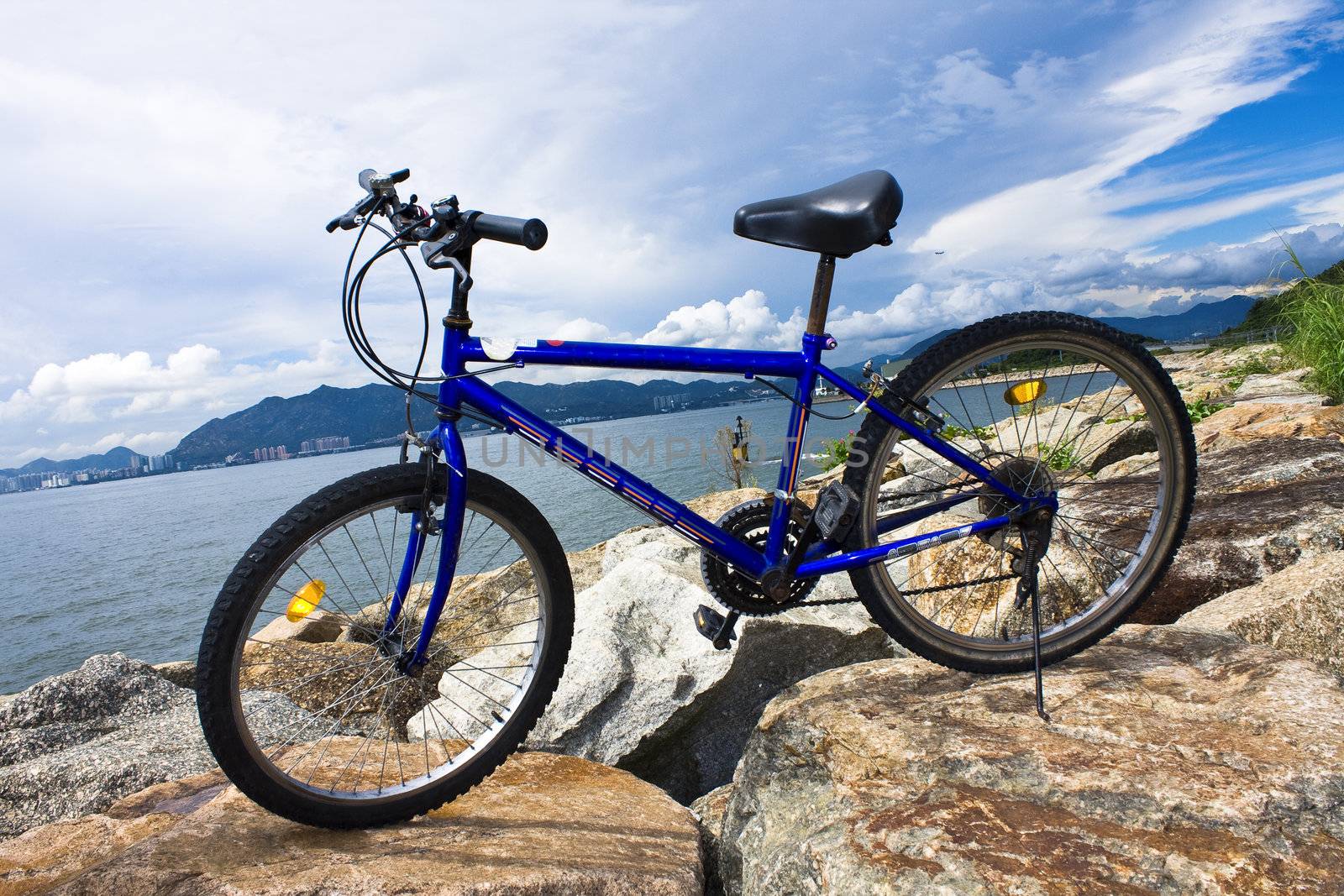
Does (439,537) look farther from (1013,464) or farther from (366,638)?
(1013,464)

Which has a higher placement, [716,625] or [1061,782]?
[716,625]

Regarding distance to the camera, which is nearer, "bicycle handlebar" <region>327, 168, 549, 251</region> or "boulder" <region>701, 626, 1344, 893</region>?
"boulder" <region>701, 626, 1344, 893</region>

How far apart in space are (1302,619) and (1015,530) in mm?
1207

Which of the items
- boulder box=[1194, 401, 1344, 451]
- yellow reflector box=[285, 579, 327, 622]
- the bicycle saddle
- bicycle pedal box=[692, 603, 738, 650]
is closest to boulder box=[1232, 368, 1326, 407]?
boulder box=[1194, 401, 1344, 451]

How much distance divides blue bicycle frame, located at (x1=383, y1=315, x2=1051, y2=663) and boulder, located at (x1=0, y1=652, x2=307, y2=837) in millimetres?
1478

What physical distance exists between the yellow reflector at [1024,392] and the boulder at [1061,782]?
1.11m

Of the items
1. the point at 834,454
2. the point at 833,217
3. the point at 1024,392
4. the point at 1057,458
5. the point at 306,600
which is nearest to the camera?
the point at 306,600

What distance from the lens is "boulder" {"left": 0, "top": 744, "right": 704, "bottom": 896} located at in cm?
204

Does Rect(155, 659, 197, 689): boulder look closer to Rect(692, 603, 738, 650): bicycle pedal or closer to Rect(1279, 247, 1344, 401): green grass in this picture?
Rect(692, 603, 738, 650): bicycle pedal

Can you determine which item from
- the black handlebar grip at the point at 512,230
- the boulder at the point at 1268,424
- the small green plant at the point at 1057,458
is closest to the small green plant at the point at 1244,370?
the boulder at the point at 1268,424

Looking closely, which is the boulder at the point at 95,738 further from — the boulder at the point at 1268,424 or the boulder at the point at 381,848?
the boulder at the point at 1268,424

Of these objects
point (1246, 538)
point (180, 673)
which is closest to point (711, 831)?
point (1246, 538)

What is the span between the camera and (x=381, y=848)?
236cm

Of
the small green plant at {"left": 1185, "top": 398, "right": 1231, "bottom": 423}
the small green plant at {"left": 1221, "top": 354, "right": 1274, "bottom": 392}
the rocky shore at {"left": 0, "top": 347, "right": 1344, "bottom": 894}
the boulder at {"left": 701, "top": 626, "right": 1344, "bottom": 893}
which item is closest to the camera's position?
the boulder at {"left": 701, "top": 626, "right": 1344, "bottom": 893}
